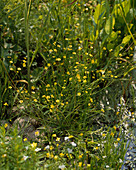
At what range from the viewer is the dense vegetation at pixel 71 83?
1807 mm

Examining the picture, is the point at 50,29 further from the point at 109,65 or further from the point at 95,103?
the point at 95,103

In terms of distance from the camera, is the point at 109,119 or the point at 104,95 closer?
the point at 109,119

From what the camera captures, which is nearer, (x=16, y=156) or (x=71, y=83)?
(x=16, y=156)

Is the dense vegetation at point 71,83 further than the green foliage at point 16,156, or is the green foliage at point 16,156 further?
the dense vegetation at point 71,83

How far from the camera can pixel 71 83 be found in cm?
199

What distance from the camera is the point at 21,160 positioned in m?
1.27

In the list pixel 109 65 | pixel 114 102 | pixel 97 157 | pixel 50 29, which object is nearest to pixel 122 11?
pixel 109 65

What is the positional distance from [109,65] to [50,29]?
0.74 m

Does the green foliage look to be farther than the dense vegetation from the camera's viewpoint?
No

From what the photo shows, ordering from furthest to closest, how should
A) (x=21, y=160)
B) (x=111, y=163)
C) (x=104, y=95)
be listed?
(x=104, y=95)
(x=111, y=163)
(x=21, y=160)

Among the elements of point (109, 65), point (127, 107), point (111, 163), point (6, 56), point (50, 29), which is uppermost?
point (50, 29)

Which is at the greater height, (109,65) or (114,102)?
(109,65)

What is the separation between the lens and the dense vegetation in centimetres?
181

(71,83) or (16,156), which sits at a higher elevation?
(71,83)
